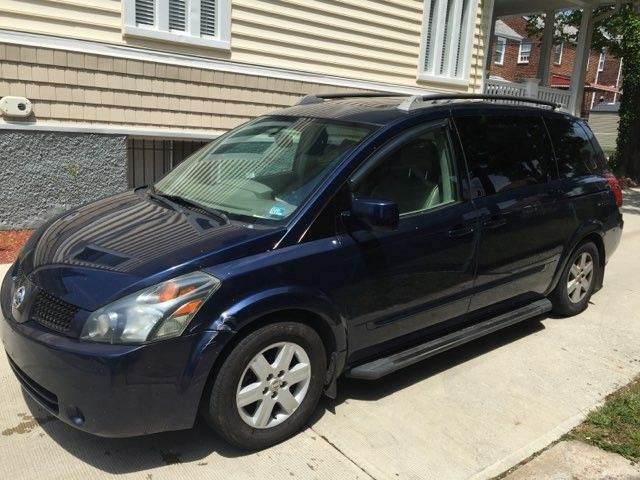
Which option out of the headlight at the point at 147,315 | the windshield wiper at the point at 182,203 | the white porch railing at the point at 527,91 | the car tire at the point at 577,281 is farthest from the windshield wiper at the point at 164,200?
the white porch railing at the point at 527,91

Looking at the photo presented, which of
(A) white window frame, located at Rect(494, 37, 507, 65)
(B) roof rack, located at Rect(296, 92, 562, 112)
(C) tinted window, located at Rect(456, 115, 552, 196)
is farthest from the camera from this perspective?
(A) white window frame, located at Rect(494, 37, 507, 65)

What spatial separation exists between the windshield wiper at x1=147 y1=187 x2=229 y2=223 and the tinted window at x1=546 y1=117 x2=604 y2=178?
2.76 m

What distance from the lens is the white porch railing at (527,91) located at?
12452 millimetres

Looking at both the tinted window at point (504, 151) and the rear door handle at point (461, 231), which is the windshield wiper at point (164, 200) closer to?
the rear door handle at point (461, 231)

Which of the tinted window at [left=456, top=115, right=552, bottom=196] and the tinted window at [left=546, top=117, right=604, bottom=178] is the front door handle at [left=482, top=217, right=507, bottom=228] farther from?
the tinted window at [left=546, top=117, right=604, bottom=178]

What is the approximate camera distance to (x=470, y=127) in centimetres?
394

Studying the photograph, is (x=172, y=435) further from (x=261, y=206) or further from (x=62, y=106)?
(x=62, y=106)

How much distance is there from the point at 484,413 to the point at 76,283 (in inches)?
90.7

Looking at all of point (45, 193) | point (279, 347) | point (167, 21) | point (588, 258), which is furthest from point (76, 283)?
point (167, 21)

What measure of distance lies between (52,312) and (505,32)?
114 ft

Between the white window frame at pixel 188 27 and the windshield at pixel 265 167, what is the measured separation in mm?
3572

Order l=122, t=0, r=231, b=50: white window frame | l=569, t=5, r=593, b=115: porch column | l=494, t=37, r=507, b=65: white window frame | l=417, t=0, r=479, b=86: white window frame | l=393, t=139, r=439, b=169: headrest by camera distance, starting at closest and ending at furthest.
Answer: l=393, t=139, r=439, b=169: headrest
l=122, t=0, r=231, b=50: white window frame
l=417, t=0, r=479, b=86: white window frame
l=569, t=5, r=593, b=115: porch column
l=494, t=37, r=507, b=65: white window frame

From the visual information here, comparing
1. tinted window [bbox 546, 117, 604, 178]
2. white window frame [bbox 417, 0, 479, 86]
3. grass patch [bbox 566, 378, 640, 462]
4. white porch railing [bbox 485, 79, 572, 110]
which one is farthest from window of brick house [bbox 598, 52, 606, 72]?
grass patch [bbox 566, 378, 640, 462]

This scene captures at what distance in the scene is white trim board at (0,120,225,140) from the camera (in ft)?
21.5
